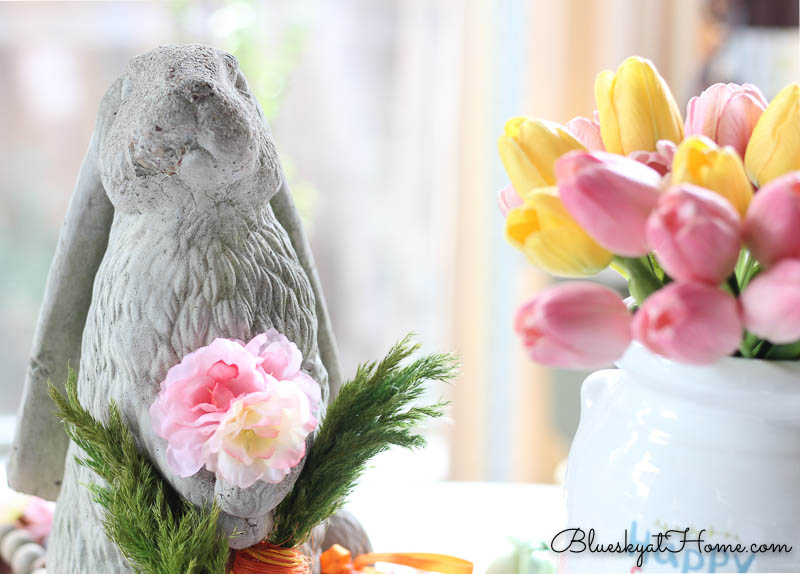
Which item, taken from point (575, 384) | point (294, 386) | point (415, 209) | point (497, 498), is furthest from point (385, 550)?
point (415, 209)

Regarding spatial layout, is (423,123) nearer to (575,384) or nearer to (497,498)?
(575,384)

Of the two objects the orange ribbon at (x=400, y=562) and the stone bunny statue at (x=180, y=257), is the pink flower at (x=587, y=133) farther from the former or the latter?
the orange ribbon at (x=400, y=562)

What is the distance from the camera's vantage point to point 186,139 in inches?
21.2

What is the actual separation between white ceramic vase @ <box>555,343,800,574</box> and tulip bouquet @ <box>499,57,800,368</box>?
31 millimetres

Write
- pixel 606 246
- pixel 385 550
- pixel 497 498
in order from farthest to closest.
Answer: pixel 497 498, pixel 385 550, pixel 606 246

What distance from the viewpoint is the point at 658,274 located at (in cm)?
53

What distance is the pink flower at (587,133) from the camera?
0.58 metres

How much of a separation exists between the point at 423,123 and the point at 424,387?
77.9 inches

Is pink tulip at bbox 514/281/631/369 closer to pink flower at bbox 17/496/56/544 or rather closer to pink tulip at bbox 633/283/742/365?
pink tulip at bbox 633/283/742/365

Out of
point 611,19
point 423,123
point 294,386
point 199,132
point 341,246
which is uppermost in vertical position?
point 611,19

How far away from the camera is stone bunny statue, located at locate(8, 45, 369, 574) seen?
0.54 meters

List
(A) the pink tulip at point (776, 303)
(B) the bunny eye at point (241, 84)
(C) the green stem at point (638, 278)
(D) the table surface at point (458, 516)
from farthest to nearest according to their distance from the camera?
(D) the table surface at point (458, 516) → (B) the bunny eye at point (241, 84) → (C) the green stem at point (638, 278) → (A) the pink tulip at point (776, 303)

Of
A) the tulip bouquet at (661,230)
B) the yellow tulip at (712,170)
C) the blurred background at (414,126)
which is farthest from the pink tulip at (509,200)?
the blurred background at (414,126)

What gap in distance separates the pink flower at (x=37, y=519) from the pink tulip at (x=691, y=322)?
2.06ft
